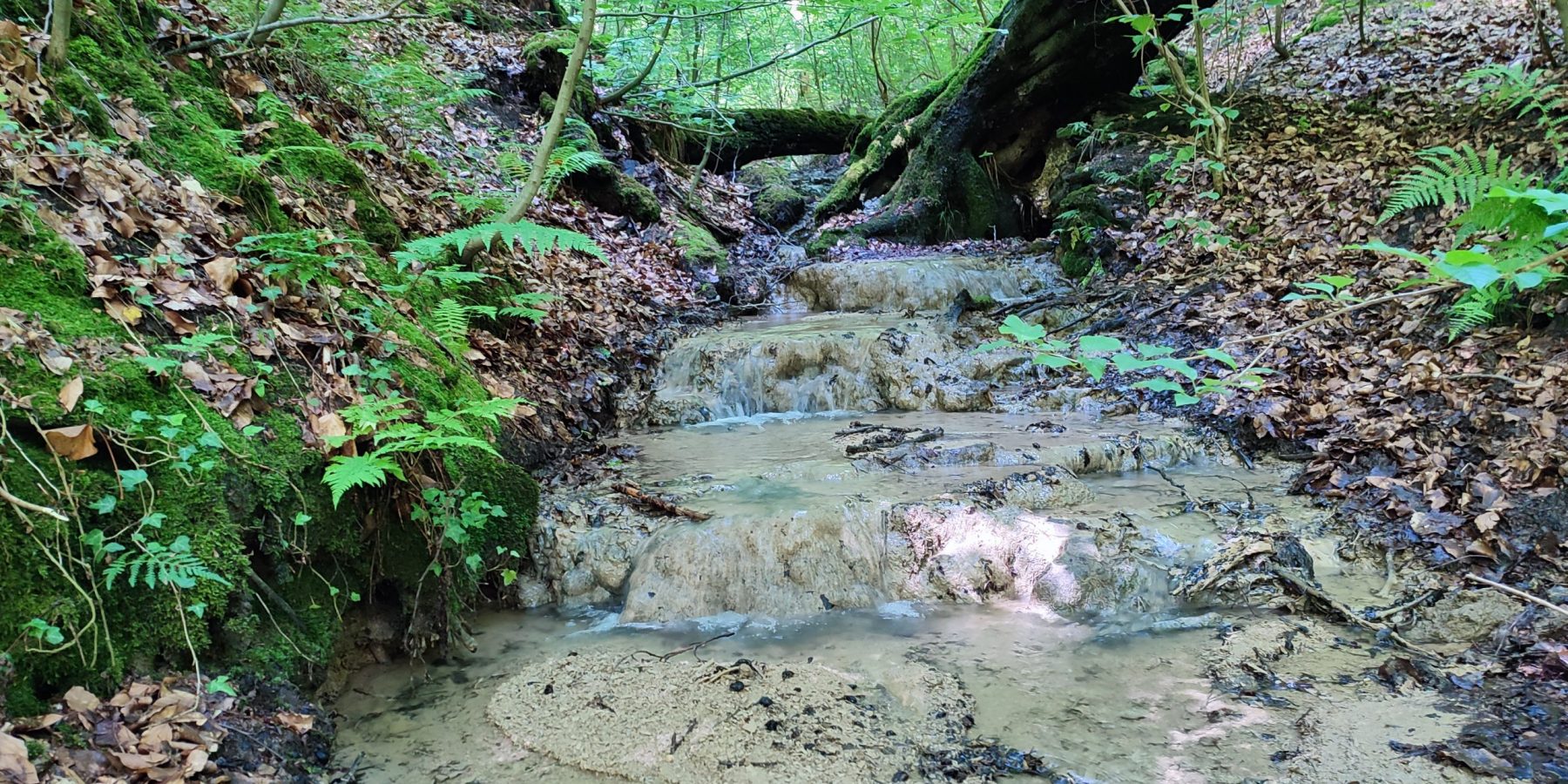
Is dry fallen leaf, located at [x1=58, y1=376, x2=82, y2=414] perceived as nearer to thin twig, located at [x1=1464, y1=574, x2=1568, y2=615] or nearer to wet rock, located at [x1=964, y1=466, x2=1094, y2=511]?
wet rock, located at [x1=964, y1=466, x2=1094, y2=511]

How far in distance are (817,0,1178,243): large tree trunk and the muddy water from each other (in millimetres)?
6678

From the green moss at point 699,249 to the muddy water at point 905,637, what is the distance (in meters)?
4.32

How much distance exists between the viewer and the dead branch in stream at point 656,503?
174 inches

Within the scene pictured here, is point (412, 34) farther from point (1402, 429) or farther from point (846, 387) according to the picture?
point (1402, 429)

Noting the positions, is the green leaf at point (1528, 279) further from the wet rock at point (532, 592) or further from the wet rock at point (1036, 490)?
the wet rock at point (532, 592)

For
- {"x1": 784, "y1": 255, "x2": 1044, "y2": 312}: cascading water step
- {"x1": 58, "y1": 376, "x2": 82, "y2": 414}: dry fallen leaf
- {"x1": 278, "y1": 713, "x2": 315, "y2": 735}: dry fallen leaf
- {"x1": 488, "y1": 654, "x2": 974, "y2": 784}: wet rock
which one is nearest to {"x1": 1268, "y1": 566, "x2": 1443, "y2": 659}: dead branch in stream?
{"x1": 488, "y1": 654, "x2": 974, "y2": 784}: wet rock

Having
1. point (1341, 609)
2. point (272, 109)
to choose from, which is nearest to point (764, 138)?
point (272, 109)

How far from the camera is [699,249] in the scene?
10.3 metres

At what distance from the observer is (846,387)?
291 inches

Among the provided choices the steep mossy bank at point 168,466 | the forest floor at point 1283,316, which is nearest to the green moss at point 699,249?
the forest floor at point 1283,316

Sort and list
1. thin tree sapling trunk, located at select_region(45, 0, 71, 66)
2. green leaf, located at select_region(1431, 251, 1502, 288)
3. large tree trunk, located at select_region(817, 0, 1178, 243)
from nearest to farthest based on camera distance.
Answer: green leaf, located at select_region(1431, 251, 1502, 288)
thin tree sapling trunk, located at select_region(45, 0, 71, 66)
large tree trunk, located at select_region(817, 0, 1178, 243)

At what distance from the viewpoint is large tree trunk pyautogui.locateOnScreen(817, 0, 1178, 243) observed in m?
10.9

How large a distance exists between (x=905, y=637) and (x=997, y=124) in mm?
10330

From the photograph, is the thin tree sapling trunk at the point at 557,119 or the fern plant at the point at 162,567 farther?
the thin tree sapling trunk at the point at 557,119
